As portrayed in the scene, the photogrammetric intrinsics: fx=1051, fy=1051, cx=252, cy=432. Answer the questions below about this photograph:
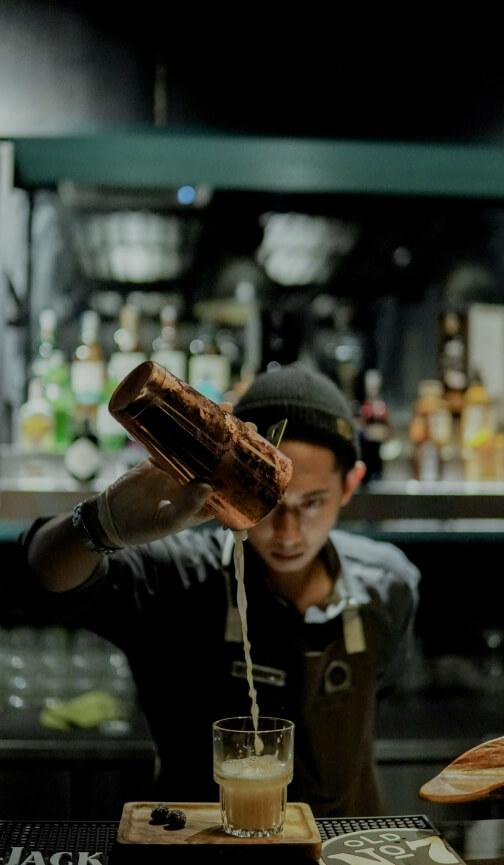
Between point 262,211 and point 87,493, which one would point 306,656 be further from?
point 262,211

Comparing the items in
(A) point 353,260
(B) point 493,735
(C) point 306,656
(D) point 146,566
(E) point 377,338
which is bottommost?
(B) point 493,735

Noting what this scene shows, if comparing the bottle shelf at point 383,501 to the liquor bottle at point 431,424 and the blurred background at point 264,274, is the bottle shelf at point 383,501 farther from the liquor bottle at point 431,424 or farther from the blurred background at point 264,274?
the liquor bottle at point 431,424

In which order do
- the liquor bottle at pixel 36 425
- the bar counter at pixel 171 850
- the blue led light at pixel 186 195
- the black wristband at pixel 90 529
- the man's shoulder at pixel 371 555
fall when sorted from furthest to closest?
the blue led light at pixel 186 195
the liquor bottle at pixel 36 425
the man's shoulder at pixel 371 555
the black wristband at pixel 90 529
the bar counter at pixel 171 850

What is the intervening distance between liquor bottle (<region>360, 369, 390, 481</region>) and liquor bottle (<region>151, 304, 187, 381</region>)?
568mm

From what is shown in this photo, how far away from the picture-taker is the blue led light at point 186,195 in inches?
129

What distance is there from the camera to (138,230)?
3.32 metres

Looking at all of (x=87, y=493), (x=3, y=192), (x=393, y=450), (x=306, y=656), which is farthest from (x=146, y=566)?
(x=393, y=450)

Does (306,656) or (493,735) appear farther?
(493,735)

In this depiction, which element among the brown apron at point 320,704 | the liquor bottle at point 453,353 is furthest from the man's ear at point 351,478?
the liquor bottle at point 453,353

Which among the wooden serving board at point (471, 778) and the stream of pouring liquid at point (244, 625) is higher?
the stream of pouring liquid at point (244, 625)

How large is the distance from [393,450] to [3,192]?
138 cm

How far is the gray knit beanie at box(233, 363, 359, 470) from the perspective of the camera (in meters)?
1.79

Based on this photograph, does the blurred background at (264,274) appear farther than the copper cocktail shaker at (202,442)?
Yes

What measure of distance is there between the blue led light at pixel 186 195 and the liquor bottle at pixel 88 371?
45 cm
